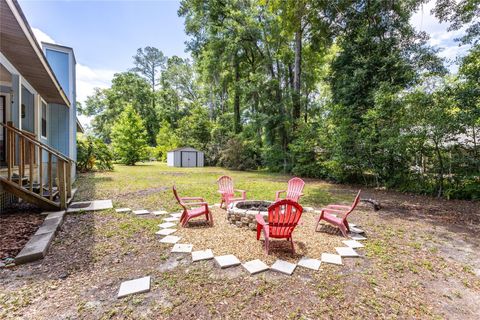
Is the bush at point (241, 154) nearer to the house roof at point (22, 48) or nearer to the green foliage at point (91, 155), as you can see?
the green foliage at point (91, 155)

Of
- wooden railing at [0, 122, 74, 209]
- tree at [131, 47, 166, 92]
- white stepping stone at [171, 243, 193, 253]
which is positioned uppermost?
tree at [131, 47, 166, 92]

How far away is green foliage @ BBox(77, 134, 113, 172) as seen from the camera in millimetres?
14294

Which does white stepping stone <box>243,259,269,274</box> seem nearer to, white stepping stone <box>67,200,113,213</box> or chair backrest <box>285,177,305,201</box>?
chair backrest <box>285,177,305,201</box>

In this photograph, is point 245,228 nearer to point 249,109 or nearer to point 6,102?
point 6,102

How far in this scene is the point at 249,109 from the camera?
2177 centimetres

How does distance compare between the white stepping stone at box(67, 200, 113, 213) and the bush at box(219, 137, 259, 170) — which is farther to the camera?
the bush at box(219, 137, 259, 170)

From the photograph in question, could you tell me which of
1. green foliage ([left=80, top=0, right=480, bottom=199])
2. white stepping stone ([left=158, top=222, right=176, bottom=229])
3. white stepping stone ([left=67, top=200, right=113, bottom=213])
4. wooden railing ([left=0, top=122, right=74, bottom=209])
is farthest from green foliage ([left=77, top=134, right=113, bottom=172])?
white stepping stone ([left=158, top=222, right=176, bottom=229])

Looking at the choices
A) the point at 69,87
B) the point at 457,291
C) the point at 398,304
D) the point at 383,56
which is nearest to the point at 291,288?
the point at 398,304

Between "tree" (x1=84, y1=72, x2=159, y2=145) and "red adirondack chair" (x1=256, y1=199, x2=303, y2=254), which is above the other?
"tree" (x1=84, y1=72, x2=159, y2=145)

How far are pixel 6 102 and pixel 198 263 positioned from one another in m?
6.66

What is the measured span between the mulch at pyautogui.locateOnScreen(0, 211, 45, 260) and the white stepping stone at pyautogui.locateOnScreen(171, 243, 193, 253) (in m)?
2.13

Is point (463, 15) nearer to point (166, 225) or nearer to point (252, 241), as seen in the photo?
point (252, 241)

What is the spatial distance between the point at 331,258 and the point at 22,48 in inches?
252

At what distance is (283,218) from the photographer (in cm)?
346
